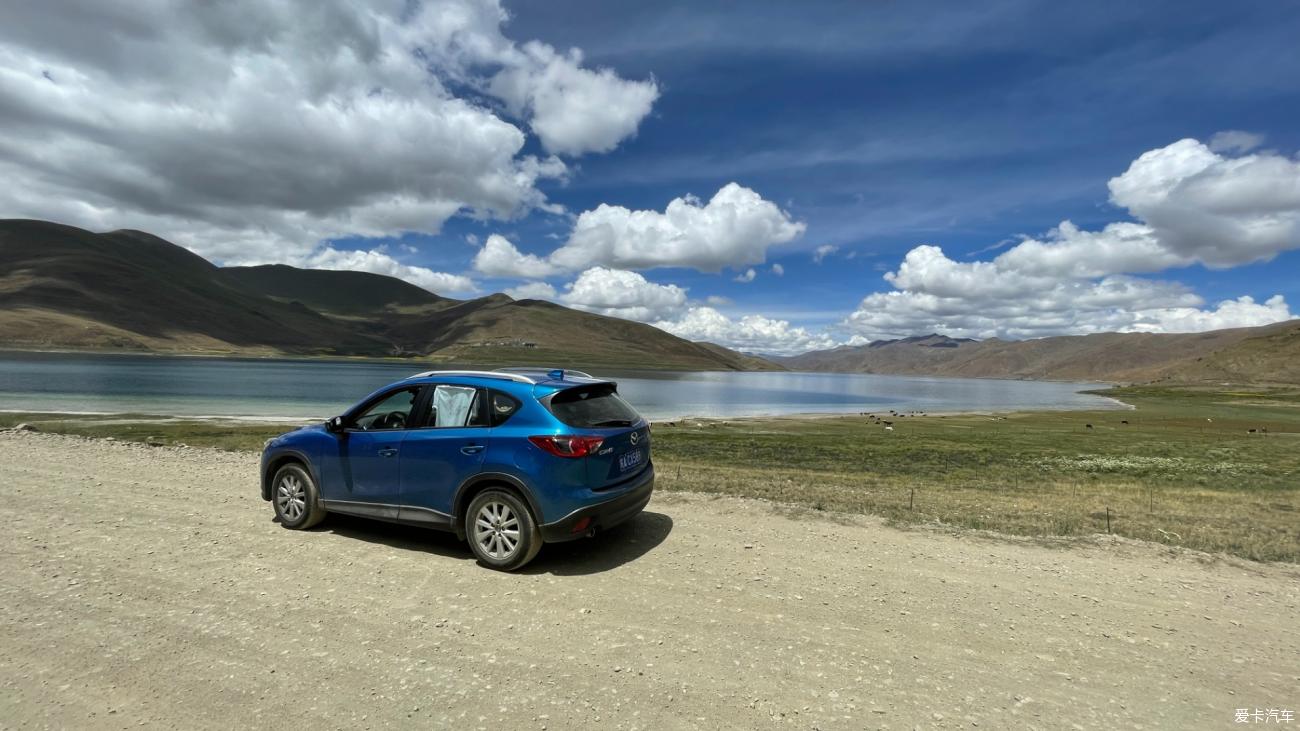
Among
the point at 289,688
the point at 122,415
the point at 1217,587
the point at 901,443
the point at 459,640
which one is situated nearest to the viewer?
the point at 289,688

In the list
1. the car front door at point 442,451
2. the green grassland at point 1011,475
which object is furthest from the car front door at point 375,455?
the green grassland at point 1011,475

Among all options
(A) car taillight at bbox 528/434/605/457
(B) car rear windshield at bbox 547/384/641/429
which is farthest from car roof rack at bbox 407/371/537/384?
(A) car taillight at bbox 528/434/605/457

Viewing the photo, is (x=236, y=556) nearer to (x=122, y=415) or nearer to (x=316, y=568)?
(x=316, y=568)

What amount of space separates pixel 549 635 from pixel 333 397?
6963 centimetres

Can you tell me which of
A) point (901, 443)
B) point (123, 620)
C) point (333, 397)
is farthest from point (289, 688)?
point (333, 397)

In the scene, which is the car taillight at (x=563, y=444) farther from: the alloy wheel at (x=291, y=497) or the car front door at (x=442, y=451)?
the alloy wheel at (x=291, y=497)

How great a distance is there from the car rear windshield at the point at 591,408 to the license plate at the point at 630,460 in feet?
1.25

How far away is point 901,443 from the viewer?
3397 centimetres

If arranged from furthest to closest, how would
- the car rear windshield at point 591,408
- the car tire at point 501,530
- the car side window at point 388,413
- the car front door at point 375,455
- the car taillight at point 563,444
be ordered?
the car side window at point 388,413 → the car front door at point 375,455 → the car rear windshield at point 591,408 → the car tire at point 501,530 → the car taillight at point 563,444

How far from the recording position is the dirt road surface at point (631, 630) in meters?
4.18

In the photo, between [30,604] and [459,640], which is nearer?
[459,640]

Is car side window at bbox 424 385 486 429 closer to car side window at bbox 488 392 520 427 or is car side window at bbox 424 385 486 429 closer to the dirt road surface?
car side window at bbox 488 392 520 427

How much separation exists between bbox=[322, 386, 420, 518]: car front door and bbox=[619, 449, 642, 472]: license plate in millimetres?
2779

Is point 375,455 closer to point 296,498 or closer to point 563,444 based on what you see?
point 296,498
